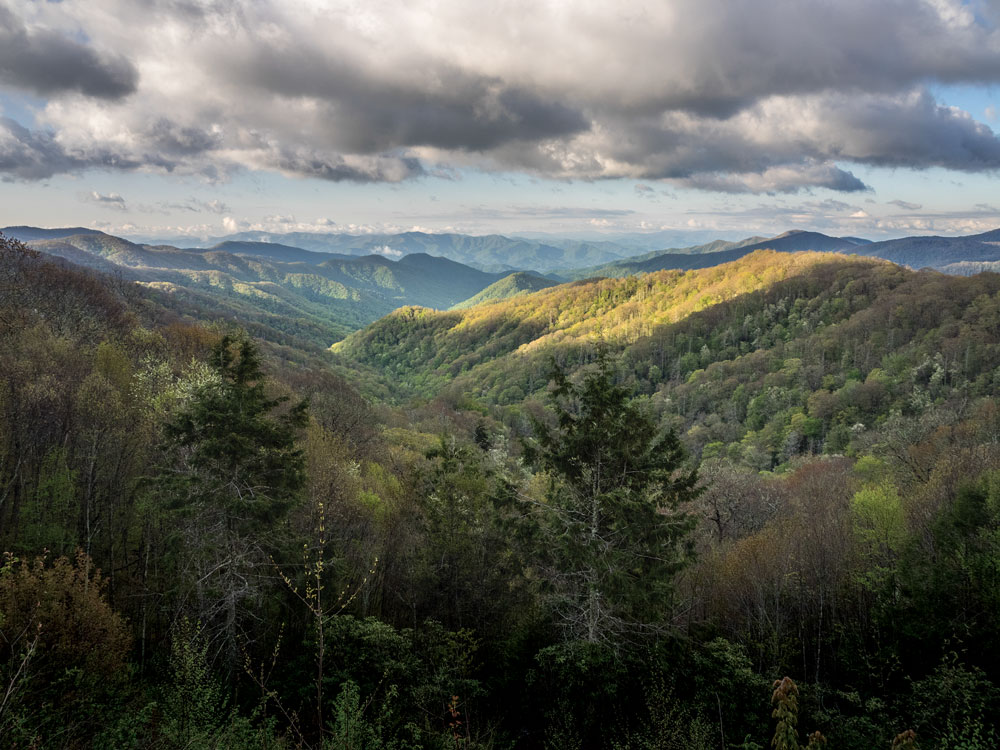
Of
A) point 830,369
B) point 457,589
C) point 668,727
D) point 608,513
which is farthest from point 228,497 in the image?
point 830,369

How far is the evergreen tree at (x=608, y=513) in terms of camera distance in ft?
53.7

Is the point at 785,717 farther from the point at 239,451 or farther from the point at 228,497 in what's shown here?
the point at 239,451

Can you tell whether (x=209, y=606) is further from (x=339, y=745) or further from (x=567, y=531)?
(x=567, y=531)

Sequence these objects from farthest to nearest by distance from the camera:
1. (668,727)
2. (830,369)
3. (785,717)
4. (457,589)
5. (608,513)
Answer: (830,369) < (457,589) < (608,513) < (668,727) < (785,717)

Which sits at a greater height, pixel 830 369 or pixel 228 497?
pixel 228 497

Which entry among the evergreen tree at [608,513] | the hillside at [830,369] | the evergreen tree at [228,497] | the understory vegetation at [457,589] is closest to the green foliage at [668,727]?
the understory vegetation at [457,589]

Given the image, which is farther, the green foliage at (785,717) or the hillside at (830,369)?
the hillside at (830,369)

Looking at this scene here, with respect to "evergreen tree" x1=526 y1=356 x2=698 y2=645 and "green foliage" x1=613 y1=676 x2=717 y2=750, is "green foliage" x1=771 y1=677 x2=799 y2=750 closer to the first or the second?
"green foliage" x1=613 y1=676 x2=717 y2=750

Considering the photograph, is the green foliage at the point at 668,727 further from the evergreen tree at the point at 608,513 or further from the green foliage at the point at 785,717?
the green foliage at the point at 785,717

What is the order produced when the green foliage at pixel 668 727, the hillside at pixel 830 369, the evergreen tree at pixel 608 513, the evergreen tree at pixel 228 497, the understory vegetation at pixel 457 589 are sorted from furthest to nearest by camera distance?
the hillside at pixel 830 369 < the evergreen tree at pixel 228 497 < the evergreen tree at pixel 608 513 < the understory vegetation at pixel 457 589 < the green foliage at pixel 668 727

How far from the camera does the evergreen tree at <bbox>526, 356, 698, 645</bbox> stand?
53.7 feet

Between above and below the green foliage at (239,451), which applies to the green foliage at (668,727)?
below

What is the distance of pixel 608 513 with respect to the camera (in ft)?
54.7

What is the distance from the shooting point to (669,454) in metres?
17.2
